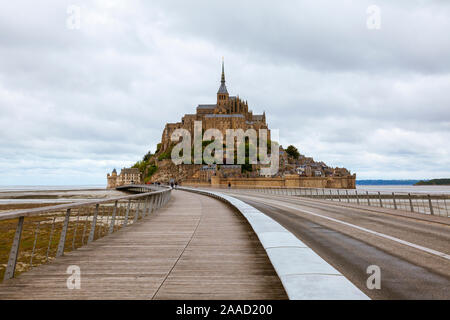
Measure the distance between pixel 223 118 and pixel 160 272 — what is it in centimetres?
16383

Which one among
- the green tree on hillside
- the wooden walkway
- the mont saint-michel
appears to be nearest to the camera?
the wooden walkway

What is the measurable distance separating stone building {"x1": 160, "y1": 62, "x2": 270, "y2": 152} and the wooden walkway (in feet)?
520

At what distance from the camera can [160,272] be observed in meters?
5.28

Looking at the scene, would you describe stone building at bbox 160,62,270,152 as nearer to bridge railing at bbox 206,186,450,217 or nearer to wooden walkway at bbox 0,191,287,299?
bridge railing at bbox 206,186,450,217

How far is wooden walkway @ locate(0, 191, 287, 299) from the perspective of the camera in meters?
4.23

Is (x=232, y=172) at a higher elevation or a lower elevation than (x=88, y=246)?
higher

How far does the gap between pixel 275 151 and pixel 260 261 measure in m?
153

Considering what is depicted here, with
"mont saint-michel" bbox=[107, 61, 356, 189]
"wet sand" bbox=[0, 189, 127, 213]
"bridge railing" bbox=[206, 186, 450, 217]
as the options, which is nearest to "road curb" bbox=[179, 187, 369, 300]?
"bridge railing" bbox=[206, 186, 450, 217]

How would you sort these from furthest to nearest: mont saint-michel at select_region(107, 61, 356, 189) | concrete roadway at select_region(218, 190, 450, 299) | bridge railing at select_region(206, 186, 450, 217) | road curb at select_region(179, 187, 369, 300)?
mont saint-michel at select_region(107, 61, 356, 189)
bridge railing at select_region(206, 186, 450, 217)
concrete roadway at select_region(218, 190, 450, 299)
road curb at select_region(179, 187, 369, 300)

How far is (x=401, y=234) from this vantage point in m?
9.34

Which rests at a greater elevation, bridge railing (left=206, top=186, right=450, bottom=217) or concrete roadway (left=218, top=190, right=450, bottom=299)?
bridge railing (left=206, top=186, right=450, bottom=217)

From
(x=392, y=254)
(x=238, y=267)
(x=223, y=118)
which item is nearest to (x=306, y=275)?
(x=238, y=267)
